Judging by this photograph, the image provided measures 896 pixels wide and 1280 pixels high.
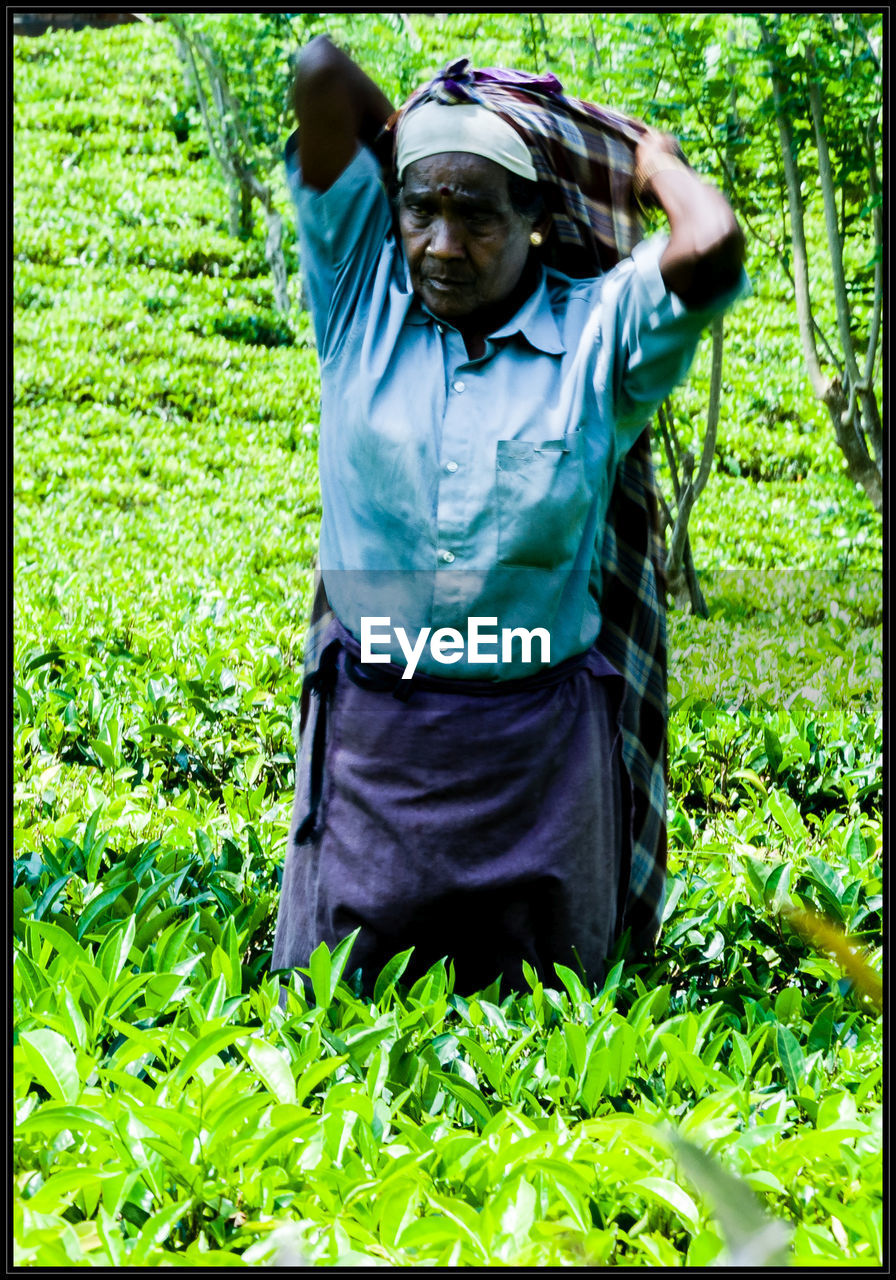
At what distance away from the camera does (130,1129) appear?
1.63m

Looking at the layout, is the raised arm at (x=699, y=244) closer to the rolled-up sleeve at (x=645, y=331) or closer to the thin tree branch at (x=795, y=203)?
the rolled-up sleeve at (x=645, y=331)

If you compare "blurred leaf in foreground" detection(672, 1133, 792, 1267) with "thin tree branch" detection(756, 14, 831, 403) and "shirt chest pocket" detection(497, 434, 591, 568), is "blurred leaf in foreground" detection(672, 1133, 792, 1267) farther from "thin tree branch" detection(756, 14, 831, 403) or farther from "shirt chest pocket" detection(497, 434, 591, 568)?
"thin tree branch" detection(756, 14, 831, 403)

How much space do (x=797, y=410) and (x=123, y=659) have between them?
17.5ft

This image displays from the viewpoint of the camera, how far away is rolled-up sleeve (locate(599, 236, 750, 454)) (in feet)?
5.98

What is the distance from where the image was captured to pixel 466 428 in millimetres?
1923

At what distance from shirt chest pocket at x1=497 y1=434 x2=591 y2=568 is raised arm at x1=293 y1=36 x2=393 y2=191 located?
1.74ft

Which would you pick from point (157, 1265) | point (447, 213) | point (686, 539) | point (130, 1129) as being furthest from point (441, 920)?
point (686, 539)

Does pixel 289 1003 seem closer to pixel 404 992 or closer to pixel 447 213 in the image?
pixel 404 992

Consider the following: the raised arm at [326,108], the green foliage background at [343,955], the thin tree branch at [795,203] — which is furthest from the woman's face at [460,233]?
the thin tree branch at [795,203]

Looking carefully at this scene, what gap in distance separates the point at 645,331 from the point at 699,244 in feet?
0.54

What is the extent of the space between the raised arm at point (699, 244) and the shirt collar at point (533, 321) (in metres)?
0.23

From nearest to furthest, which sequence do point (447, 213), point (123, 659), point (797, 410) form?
point (447, 213)
point (123, 659)
point (797, 410)

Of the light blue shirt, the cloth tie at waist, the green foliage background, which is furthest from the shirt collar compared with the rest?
the green foliage background
